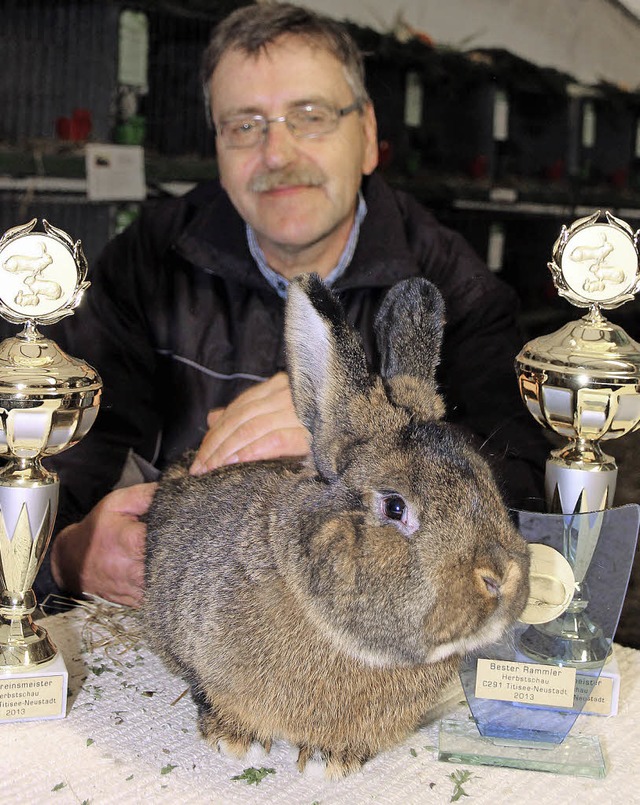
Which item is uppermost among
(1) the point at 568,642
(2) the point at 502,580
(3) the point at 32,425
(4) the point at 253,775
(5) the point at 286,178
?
(5) the point at 286,178

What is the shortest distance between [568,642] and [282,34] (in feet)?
4.34

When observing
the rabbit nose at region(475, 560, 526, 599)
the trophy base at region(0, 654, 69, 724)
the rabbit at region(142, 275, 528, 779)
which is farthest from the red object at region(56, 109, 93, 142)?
the rabbit nose at region(475, 560, 526, 599)

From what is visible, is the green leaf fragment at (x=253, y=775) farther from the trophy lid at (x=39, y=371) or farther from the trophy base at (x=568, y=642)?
the trophy lid at (x=39, y=371)

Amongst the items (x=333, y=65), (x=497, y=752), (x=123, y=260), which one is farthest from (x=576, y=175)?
(x=497, y=752)

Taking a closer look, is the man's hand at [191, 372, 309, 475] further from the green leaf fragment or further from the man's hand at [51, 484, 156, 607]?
the green leaf fragment

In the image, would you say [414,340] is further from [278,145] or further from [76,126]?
[76,126]

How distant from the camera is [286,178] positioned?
1.83 meters

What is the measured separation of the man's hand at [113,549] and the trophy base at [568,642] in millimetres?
611

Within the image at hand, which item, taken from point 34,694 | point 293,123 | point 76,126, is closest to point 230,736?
point 34,694

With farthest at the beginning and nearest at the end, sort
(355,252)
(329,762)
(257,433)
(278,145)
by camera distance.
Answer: (355,252) → (278,145) → (257,433) → (329,762)

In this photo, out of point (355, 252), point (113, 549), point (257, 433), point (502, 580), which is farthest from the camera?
point (355, 252)

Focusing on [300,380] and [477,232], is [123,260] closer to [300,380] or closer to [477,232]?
[300,380]

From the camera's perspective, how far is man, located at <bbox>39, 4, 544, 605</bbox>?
71.9 inches

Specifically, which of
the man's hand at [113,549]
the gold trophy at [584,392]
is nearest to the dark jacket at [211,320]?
the man's hand at [113,549]
